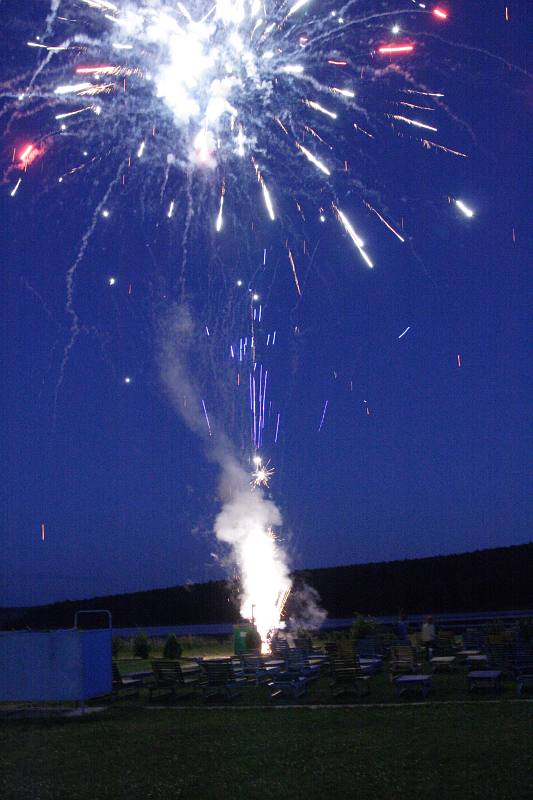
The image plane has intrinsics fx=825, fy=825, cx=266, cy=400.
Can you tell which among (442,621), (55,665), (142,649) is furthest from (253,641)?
(442,621)

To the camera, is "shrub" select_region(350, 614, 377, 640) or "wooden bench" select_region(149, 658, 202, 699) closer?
"wooden bench" select_region(149, 658, 202, 699)

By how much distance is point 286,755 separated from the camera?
834cm

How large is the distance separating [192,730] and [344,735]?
2179mm

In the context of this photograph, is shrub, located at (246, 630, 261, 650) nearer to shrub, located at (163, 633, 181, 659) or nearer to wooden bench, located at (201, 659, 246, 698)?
shrub, located at (163, 633, 181, 659)

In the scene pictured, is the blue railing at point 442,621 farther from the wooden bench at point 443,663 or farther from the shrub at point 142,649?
the shrub at point 142,649

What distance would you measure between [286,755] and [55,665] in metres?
6.16

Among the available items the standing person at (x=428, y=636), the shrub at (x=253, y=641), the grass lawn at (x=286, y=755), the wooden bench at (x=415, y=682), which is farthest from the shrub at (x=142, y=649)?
the wooden bench at (x=415, y=682)

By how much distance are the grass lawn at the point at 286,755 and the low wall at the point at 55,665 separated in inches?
61.6

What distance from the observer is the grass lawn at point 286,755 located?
7.00 meters

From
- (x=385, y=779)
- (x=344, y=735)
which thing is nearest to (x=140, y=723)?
(x=344, y=735)

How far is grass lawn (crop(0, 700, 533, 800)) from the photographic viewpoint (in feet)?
23.0

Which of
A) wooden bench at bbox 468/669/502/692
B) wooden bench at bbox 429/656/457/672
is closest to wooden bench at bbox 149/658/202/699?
wooden bench at bbox 429/656/457/672

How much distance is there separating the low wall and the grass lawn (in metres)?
1.56

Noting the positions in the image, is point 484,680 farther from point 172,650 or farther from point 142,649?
point 142,649
